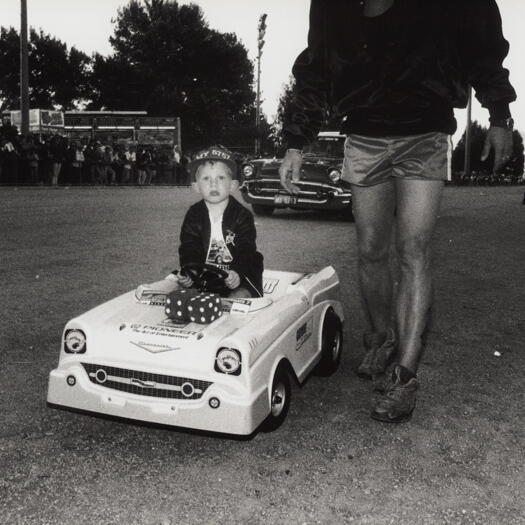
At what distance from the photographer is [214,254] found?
11.7ft

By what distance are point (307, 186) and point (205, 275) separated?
905 centimetres

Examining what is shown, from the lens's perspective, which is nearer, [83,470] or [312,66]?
[83,470]

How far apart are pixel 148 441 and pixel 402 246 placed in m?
1.42

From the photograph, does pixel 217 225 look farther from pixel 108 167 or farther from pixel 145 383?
pixel 108 167

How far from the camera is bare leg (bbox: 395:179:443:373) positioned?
3.10 metres

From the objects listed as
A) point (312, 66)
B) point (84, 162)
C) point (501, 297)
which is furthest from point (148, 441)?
point (84, 162)

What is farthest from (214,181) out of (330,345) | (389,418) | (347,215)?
(347,215)

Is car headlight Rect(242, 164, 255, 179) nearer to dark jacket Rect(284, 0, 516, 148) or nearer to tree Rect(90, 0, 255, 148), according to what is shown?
dark jacket Rect(284, 0, 516, 148)

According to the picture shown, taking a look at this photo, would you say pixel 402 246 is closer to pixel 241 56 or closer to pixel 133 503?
pixel 133 503

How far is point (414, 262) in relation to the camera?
3133 mm

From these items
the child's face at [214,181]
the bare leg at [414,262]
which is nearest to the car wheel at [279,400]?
the bare leg at [414,262]

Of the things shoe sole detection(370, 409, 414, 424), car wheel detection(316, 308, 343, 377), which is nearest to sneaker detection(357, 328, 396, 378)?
car wheel detection(316, 308, 343, 377)

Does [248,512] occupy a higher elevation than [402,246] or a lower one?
lower

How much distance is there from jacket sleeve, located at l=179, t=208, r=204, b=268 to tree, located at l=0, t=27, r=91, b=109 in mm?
58836
